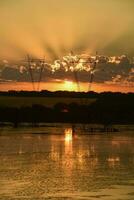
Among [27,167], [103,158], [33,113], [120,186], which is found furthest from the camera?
[33,113]

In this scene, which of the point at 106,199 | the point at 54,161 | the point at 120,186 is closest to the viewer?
the point at 106,199

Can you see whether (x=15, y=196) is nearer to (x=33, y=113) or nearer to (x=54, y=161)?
(x=54, y=161)

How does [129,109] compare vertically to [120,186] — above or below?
above

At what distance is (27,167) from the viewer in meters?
28.1

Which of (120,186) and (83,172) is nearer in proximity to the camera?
(120,186)

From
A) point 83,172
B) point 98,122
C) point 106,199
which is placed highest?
point 98,122

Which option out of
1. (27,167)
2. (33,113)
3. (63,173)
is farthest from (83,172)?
(33,113)

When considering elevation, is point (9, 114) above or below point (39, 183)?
above

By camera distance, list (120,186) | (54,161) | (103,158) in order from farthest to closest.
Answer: (103,158) < (54,161) < (120,186)

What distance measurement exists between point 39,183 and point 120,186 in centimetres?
314

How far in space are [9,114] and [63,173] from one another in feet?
326

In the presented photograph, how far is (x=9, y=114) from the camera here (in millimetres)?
124500

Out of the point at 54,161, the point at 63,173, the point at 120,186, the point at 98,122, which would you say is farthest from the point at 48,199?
the point at 98,122

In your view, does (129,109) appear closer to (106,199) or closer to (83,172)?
(83,172)
